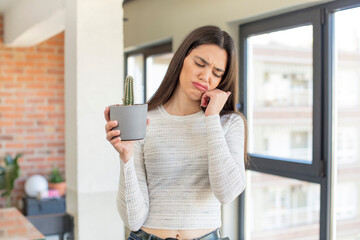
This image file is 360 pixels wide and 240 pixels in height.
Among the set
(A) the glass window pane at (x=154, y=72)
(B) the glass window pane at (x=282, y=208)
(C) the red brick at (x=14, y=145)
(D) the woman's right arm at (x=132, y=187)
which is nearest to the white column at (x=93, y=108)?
(D) the woman's right arm at (x=132, y=187)

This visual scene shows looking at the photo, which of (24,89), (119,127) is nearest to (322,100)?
(119,127)

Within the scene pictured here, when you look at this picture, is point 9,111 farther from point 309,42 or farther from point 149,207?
point 149,207

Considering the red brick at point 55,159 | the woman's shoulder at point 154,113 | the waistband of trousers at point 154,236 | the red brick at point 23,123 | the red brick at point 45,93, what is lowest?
the red brick at point 55,159

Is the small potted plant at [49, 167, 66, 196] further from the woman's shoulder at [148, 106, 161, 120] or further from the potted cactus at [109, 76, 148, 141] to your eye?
the potted cactus at [109, 76, 148, 141]

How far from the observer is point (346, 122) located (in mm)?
2662

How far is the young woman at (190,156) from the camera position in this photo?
122 cm

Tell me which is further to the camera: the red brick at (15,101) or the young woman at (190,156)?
the red brick at (15,101)

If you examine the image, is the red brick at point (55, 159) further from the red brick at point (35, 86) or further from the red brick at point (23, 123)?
the red brick at point (35, 86)

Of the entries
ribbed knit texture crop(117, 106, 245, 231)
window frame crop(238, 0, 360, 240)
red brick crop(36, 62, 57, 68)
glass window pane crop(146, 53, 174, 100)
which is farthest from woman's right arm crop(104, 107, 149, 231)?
red brick crop(36, 62, 57, 68)

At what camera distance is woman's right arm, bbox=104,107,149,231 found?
3.86 ft

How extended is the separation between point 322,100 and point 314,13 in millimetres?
474

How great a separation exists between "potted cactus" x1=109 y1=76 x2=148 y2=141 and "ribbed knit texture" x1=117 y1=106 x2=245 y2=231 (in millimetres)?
107

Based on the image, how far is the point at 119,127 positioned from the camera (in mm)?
1106

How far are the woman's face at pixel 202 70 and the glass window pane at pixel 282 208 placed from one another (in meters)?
2.41
